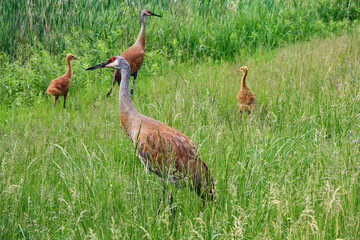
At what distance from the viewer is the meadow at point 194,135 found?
2.95m

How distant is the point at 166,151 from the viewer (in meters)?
3.77

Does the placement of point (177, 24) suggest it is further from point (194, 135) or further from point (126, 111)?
point (126, 111)

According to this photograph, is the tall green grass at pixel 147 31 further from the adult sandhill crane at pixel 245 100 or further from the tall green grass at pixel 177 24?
the adult sandhill crane at pixel 245 100

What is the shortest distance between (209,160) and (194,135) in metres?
0.70

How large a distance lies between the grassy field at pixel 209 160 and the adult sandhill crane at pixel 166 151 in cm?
11

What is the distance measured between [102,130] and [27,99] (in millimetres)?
2555

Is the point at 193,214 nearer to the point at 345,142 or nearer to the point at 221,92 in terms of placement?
the point at 345,142

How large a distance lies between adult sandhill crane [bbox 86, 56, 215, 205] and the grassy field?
110 millimetres

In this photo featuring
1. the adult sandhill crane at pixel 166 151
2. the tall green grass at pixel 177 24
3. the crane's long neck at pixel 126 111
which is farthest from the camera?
the tall green grass at pixel 177 24

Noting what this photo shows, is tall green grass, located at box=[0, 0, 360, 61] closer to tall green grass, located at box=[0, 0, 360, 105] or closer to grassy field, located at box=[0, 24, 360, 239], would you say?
tall green grass, located at box=[0, 0, 360, 105]

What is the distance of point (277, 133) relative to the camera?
481 cm

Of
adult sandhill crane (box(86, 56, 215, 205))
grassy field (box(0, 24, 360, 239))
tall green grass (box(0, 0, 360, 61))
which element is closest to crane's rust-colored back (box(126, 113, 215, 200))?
adult sandhill crane (box(86, 56, 215, 205))

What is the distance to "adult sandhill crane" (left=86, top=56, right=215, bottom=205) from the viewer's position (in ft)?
11.4

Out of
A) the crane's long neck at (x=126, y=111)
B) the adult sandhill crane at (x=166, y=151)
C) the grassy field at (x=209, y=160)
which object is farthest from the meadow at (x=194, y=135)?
the crane's long neck at (x=126, y=111)
